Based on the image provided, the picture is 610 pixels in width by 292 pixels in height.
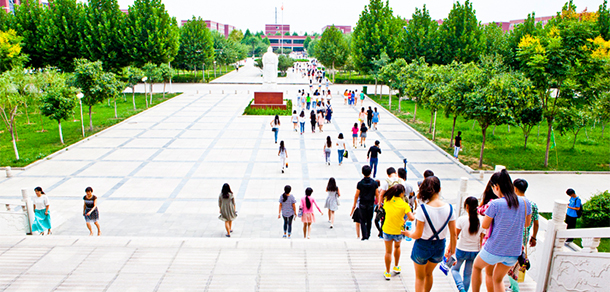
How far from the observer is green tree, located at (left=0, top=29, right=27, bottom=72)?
28062 millimetres

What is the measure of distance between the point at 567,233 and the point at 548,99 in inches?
455

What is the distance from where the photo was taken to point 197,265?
19.9 ft

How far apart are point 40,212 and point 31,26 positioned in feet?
102

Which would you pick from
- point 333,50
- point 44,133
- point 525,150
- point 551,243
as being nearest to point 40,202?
point 551,243

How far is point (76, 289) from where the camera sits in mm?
5383

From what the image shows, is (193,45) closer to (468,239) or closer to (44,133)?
(44,133)

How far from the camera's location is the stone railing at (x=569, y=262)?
192 inches

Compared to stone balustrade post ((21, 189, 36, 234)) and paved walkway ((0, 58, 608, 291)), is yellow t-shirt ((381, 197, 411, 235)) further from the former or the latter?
stone balustrade post ((21, 189, 36, 234))

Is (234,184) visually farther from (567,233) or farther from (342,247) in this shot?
(567,233)

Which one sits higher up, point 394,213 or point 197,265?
point 394,213

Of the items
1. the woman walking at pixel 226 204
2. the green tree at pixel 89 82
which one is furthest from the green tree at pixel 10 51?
the woman walking at pixel 226 204

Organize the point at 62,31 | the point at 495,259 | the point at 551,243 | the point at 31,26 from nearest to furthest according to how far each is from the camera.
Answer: the point at 495,259 → the point at 551,243 → the point at 62,31 → the point at 31,26

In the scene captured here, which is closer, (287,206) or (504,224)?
(504,224)

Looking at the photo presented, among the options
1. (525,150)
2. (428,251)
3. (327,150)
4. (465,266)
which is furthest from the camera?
(525,150)
